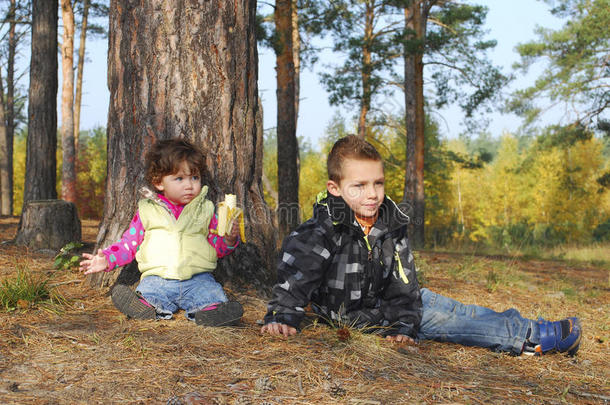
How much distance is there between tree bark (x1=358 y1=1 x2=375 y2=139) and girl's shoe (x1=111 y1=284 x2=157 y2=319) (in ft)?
43.8

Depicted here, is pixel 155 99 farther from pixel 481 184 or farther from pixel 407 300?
pixel 481 184

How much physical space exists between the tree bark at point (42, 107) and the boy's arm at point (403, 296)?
7.23 m

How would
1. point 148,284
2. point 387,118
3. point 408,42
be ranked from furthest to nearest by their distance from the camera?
point 387,118 → point 408,42 → point 148,284

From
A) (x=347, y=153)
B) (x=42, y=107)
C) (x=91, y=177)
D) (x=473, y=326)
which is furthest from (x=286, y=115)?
(x=91, y=177)

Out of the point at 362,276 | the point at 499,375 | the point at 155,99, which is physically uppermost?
the point at 155,99

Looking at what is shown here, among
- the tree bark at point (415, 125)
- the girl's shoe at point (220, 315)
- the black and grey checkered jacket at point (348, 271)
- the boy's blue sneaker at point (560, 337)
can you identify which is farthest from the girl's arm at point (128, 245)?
the tree bark at point (415, 125)

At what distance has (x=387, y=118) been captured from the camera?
2031 cm

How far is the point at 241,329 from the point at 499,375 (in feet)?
4.74

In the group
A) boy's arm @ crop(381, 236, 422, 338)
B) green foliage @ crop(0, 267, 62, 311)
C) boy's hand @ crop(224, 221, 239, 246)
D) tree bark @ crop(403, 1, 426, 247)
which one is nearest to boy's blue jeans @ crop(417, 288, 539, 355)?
boy's arm @ crop(381, 236, 422, 338)

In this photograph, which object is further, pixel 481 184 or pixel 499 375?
pixel 481 184

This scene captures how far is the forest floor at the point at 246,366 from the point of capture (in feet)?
6.77

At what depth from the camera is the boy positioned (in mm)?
2877

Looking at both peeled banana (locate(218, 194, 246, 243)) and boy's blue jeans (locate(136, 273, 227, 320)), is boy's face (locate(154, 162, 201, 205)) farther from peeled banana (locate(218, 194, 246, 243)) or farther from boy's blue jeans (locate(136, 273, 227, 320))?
boy's blue jeans (locate(136, 273, 227, 320))

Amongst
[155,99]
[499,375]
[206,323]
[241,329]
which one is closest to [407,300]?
[499,375]
